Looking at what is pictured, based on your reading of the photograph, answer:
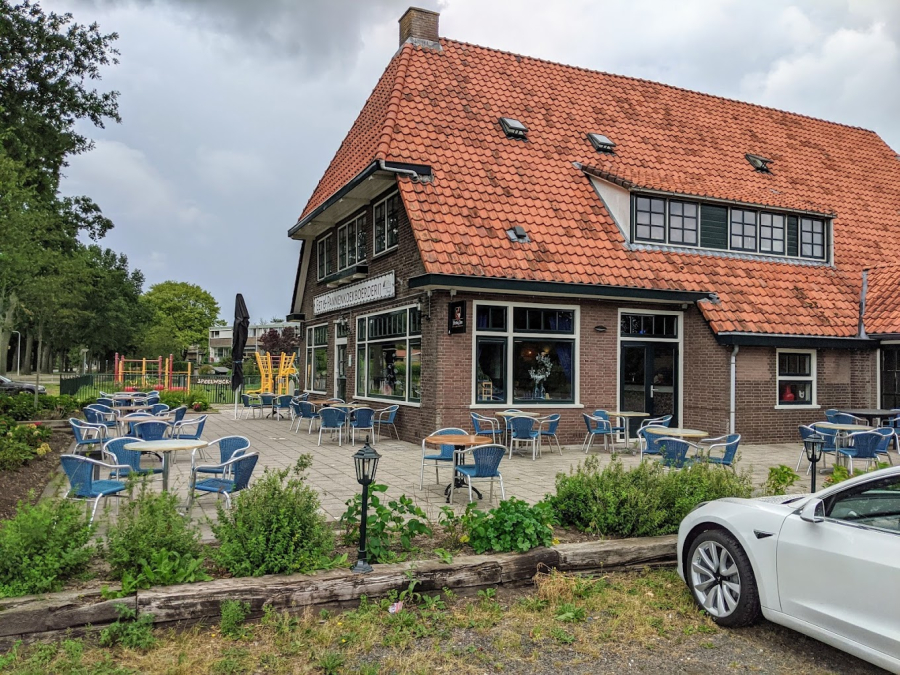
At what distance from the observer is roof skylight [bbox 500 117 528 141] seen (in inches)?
622

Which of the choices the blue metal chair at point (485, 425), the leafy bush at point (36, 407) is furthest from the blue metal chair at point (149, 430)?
the leafy bush at point (36, 407)

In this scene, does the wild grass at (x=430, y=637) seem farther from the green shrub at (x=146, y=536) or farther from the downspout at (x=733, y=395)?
the downspout at (x=733, y=395)

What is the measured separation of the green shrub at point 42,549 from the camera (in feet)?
14.4

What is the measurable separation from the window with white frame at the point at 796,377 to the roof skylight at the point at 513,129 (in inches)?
297

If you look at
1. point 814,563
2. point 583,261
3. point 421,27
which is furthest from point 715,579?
point 421,27

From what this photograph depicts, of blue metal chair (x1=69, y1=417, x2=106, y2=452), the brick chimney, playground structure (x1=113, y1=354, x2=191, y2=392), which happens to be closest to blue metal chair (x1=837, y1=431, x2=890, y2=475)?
blue metal chair (x1=69, y1=417, x2=106, y2=452)

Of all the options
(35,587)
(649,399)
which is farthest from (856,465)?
(35,587)

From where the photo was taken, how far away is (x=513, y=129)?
51.8 feet

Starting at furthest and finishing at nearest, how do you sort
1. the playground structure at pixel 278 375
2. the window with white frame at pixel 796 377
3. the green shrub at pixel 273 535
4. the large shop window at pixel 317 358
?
the playground structure at pixel 278 375 → the large shop window at pixel 317 358 → the window with white frame at pixel 796 377 → the green shrub at pixel 273 535

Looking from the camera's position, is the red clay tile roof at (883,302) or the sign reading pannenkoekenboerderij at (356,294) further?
the sign reading pannenkoekenboerderij at (356,294)

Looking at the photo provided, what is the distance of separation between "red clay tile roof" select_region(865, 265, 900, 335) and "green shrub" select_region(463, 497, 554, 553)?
12912 millimetres

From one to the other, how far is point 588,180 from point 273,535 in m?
12.7

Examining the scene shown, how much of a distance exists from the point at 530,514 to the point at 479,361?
→ 26.1ft

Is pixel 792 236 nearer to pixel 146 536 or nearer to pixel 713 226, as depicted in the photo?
pixel 713 226
